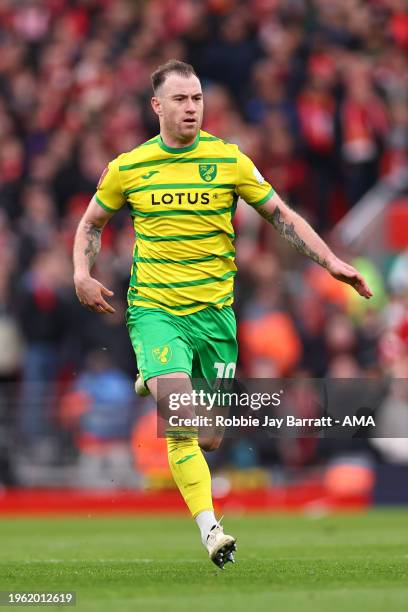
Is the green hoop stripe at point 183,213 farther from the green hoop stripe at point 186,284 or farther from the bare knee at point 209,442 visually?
the bare knee at point 209,442

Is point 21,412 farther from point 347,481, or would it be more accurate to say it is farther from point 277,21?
point 277,21

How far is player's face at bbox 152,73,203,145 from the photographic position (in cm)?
852

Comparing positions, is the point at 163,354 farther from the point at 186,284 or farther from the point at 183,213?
the point at 183,213

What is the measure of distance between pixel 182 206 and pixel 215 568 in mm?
2036

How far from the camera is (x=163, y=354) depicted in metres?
8.41

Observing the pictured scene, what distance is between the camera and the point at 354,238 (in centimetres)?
1867

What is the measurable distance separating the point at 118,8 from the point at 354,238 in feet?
17.1

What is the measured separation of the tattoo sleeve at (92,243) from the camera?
8.81 meters

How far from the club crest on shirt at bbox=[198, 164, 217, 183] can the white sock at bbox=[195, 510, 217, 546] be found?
6.14ft

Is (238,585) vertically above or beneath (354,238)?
beneath

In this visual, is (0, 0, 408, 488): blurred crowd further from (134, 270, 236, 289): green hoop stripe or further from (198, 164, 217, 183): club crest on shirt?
(198, 164, 217, 183): club crest on shirt

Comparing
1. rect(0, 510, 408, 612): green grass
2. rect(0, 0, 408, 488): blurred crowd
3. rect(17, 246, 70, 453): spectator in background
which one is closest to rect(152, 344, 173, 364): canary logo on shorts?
rect(0, 510, 408, 612): green grass

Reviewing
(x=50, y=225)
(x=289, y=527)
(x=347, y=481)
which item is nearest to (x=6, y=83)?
(x=50, y=225)

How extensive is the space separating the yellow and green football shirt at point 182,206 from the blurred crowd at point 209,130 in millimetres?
7144
